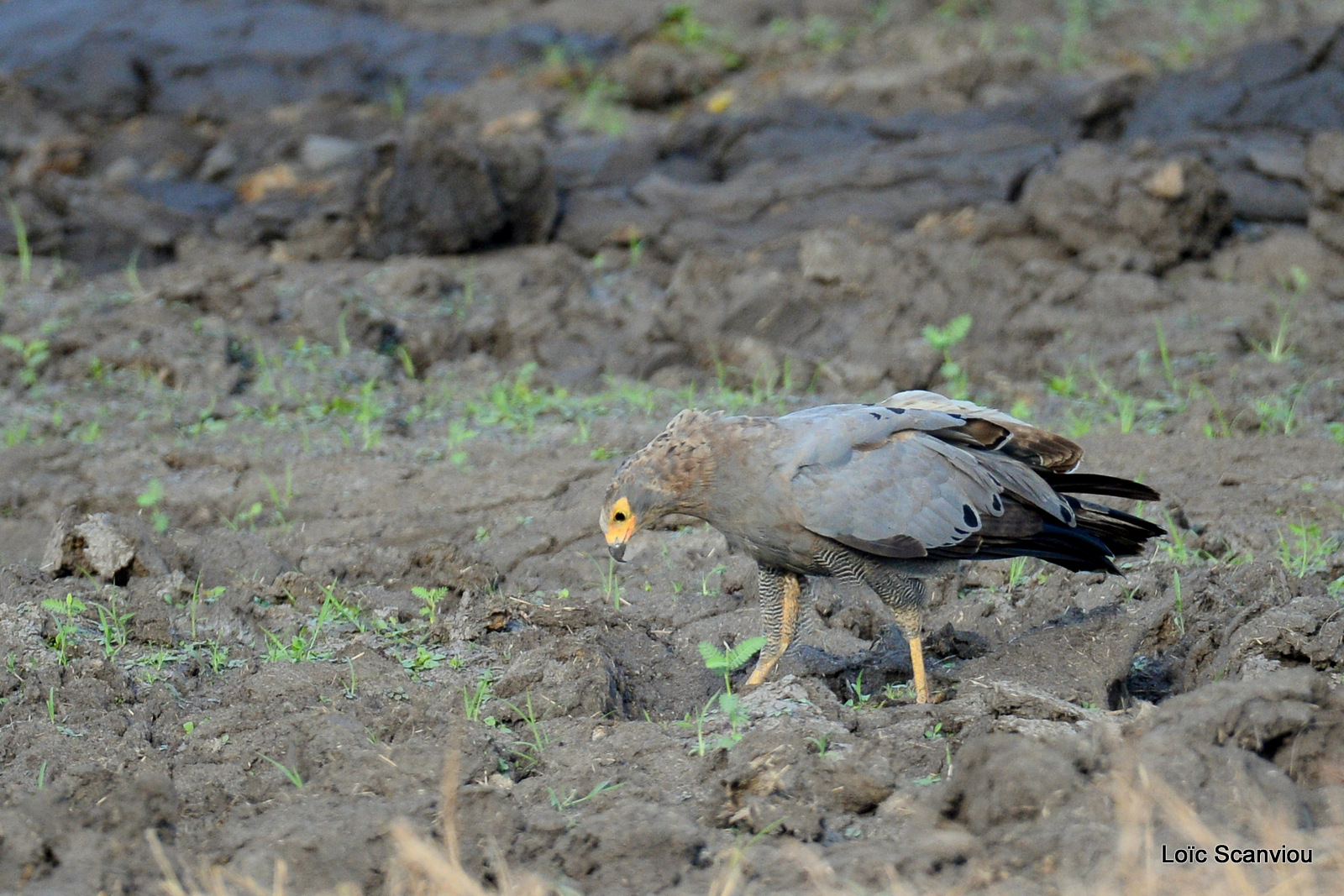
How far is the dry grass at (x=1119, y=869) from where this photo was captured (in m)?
2.68

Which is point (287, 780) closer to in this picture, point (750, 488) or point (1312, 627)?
point (750, 488)

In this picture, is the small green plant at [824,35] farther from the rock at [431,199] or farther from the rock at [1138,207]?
the rock at [431,199]

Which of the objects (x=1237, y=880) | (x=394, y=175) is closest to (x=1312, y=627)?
(x=1237, y=880)

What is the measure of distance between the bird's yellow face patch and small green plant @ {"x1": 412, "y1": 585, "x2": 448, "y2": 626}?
1.10 m

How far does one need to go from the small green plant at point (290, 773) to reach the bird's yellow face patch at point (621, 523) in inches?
41.0

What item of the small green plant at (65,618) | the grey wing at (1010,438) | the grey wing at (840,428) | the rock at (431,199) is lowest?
the rock at (431,199)

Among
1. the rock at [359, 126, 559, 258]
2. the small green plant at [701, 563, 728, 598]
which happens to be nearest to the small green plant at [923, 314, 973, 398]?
the small green plant at [701, 563, 728, 598]

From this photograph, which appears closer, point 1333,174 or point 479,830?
point 479,830

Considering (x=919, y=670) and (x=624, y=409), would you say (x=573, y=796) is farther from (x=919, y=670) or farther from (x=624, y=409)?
(x=624, y=409)

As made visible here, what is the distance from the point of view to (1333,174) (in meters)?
8.80

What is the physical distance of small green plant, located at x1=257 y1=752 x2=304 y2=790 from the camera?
12.0ft

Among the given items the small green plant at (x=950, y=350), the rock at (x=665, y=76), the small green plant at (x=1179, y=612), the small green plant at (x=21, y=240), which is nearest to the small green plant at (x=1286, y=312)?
the small green plant at (x=950, y=350)

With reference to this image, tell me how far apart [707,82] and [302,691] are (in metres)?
9.30

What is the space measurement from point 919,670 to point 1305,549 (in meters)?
1.83
